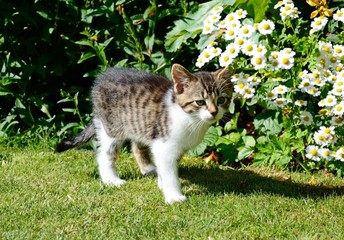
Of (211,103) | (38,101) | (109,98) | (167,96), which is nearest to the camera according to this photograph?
(211,103)

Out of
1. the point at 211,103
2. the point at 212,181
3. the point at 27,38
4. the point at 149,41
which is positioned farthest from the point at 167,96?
the point at 27,38

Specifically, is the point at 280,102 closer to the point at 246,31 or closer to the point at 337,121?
the point at 337,121

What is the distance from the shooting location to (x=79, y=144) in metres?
6.01

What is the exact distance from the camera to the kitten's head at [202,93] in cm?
497

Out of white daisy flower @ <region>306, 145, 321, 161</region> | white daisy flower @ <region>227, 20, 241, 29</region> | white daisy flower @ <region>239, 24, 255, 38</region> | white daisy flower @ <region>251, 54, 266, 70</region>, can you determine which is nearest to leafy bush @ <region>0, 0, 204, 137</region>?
white daisy flower @ <region>227, 20, 241, 29</region>

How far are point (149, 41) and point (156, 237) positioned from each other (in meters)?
2.75

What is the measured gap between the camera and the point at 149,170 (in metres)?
5.94

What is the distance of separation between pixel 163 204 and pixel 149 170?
972 mm

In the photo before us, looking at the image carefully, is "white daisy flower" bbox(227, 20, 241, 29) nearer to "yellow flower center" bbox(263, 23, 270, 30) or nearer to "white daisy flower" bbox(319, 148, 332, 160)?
"yellow flower center" bbox(263, 23, 270, 30)

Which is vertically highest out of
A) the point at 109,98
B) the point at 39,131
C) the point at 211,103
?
the point at 211,103

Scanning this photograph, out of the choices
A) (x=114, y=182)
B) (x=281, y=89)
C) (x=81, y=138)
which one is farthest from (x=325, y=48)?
(x=81, y=138)

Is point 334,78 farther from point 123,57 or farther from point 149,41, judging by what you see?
point 123,57

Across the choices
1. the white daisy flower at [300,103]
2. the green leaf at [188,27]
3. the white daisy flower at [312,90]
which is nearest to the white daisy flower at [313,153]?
the white daisy flower at [300,103]

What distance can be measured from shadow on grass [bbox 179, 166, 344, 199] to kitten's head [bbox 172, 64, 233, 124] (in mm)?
748
